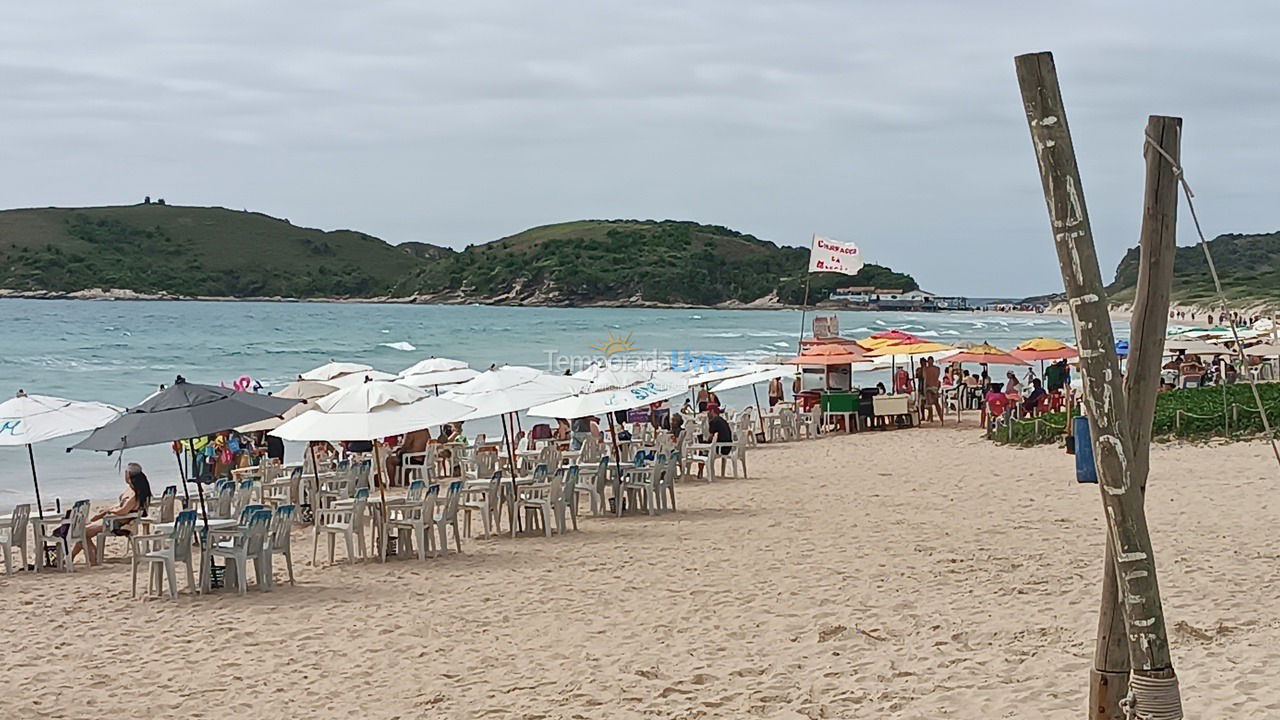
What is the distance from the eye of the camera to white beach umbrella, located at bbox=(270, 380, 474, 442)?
10594 mm

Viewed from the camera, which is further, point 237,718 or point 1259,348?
point 1259,348

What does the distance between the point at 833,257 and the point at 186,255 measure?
121 meters

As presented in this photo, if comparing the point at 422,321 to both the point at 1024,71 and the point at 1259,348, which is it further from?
the point at 1024,71

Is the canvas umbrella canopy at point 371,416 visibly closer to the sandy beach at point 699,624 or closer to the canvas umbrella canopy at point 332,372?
the sandy beach at point 699,624

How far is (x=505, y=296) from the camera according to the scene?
137 m

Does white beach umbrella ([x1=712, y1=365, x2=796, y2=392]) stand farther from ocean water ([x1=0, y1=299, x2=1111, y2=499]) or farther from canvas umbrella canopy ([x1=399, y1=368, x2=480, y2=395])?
ocean water ([x1=0, y1=299, x2=1111, y2=499])

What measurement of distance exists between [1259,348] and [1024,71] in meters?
25.8

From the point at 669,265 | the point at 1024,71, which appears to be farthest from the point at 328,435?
the point at 669,265

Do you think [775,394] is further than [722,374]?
Yes

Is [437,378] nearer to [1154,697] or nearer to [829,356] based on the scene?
[829,356]

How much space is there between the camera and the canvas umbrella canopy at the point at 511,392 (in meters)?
12.4

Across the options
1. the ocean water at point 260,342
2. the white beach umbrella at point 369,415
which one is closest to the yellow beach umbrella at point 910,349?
the ocean water at point 260,342

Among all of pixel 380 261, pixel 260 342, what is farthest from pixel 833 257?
pixel 380 261

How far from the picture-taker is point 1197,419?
16562 millimetres
